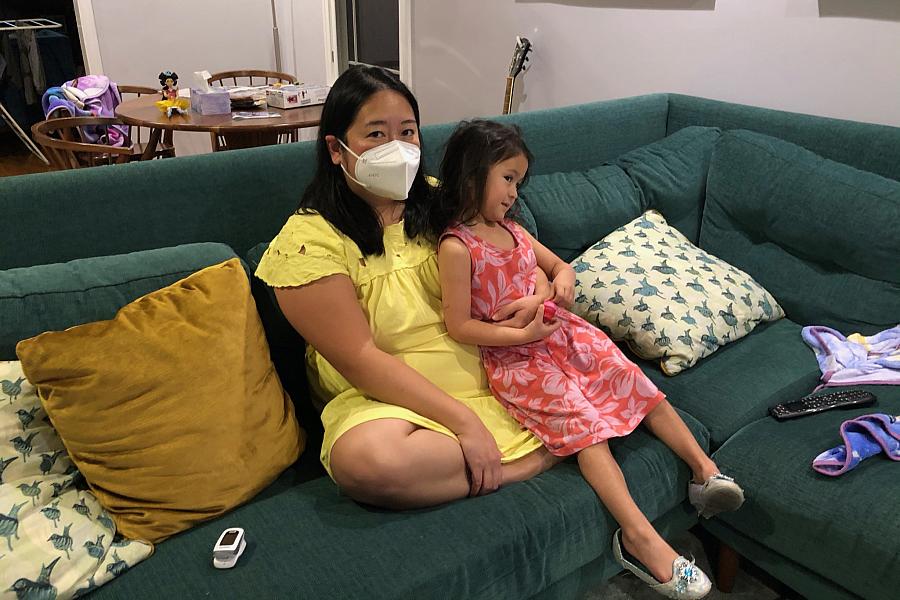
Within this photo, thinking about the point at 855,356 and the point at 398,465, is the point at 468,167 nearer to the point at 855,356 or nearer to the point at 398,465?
the point at 398,465

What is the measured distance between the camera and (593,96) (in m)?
2.92

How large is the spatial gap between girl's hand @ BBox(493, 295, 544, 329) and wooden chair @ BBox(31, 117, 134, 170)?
5.76ft

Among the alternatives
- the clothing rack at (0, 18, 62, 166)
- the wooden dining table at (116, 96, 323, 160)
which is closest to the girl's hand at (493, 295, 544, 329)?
the wooden dining table at (116, 96, 323, 160)

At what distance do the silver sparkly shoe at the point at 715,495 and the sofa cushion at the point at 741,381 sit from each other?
0.15 m

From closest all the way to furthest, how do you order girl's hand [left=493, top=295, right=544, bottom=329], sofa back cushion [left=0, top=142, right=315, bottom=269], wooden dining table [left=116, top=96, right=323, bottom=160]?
sofa back cushion [left=0, top=142, right=315, bottom=269] < girl's hand [left=493, top=295, right=544, bottom=329] < wooden dining table [left=116, top=96, right=323, bottom=160]

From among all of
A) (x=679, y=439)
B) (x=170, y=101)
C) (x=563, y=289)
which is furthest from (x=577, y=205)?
(x=170, y=101)

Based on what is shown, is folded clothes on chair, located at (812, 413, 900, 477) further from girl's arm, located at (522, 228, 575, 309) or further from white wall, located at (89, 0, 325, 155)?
white wall, located at (89, 0, 325, 155)

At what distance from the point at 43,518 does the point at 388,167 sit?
33.0 inches

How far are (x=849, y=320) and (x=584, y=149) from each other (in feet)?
3.01

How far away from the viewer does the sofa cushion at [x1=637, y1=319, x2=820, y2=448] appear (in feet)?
5.21

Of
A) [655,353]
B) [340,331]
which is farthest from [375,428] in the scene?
[655,353]

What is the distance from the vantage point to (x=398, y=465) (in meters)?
1.20

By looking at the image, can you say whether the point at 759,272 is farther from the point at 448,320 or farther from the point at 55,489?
the point at 55,489

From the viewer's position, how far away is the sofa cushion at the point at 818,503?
4.12ft
